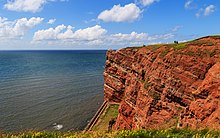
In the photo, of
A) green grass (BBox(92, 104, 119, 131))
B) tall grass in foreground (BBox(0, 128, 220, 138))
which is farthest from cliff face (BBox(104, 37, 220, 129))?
green grass (BBox(92, 104, 119, 131))

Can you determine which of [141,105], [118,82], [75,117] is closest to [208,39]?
[141,105]

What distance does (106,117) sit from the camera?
5122cm

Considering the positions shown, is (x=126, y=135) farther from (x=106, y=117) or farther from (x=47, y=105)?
(x=47, y=105)

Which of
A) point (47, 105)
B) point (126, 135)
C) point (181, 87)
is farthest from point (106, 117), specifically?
point (126, 135)

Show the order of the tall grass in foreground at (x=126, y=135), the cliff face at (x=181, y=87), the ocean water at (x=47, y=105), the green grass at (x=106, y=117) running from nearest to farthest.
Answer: the tall grass in foreground at (x=126, y=135), the cliff face at (x=181, y=87), the green grass at (x=106, y=117), the ocean water at (x=47, y=105)

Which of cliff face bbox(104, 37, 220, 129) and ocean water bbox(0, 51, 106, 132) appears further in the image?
ocean water bbox(0, 51, 106, 132)

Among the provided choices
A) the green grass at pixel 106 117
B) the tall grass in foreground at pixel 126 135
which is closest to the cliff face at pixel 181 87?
the tall grass in foreground at pixel 126 135

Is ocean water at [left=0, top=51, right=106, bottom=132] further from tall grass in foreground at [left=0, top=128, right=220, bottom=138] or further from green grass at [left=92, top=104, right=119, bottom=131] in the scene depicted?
tall grass in foreground at [left=0, top=128, right=220, bottom=138]

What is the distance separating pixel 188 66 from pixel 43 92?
184 feet

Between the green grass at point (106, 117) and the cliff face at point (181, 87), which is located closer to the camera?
the cliff face at point (181, 87)

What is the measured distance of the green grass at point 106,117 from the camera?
152 ft

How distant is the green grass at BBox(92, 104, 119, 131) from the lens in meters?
46.2

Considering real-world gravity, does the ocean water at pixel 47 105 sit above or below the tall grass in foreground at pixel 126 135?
below

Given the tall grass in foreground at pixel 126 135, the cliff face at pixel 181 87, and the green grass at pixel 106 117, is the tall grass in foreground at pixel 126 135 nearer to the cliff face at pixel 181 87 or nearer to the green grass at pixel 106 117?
the cliff face at pixel 181 87
